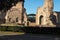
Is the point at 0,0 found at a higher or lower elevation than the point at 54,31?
higher

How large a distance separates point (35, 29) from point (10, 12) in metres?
27.2

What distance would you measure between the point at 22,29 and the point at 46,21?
14.9m

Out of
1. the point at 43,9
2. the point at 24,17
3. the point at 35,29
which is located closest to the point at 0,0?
the point at 35,29

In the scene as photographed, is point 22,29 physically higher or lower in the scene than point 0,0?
lower

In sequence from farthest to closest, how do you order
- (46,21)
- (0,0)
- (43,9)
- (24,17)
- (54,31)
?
(24,17), (43,9), (46,21), (54,31), (0,0)

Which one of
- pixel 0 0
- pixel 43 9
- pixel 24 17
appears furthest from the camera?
pixel 24 17

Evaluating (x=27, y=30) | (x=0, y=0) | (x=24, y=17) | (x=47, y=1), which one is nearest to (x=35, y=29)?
(x=27, y=30)

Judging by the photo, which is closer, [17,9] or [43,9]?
[43,9]

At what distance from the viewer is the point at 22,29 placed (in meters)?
35.3

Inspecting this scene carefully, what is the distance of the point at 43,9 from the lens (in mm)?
53219

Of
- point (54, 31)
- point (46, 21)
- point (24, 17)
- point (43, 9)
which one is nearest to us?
point (54, 31)

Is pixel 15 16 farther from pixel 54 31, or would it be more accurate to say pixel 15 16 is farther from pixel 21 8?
pixel 54 31

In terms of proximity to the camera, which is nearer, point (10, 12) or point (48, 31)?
point (48, 31)

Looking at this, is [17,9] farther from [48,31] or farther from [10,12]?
→ [48,31]
